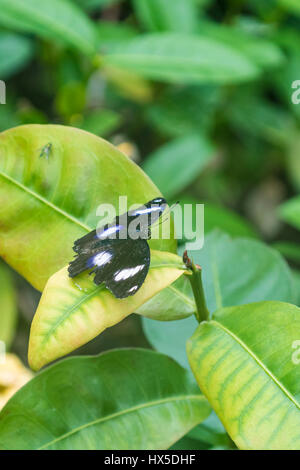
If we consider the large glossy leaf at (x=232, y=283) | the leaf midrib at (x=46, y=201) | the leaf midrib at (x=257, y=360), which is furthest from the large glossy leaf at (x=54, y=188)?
the large glossy leaf at (x=232, y=283)

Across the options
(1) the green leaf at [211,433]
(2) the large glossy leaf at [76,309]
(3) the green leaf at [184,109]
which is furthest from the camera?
(3) the green leaf at [184,109]

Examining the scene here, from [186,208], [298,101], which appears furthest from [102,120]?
[298,101]

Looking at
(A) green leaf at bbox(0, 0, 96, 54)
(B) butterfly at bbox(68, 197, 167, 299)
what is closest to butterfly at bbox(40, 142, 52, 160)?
(B) butterfly at bbox(68, 197, 167, 299)

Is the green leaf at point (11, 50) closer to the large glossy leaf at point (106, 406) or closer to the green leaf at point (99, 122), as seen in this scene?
the green leaf at point (99, 122)

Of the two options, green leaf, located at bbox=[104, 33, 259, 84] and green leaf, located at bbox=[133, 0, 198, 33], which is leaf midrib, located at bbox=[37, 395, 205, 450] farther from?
green leaf, located at bbox=[133, 0, 198, 33]

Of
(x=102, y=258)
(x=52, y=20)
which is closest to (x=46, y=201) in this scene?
(x=102, y=258)

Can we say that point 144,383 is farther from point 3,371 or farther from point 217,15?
point 217,15

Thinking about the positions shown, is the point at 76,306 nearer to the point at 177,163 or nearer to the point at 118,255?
the point at 118,255
